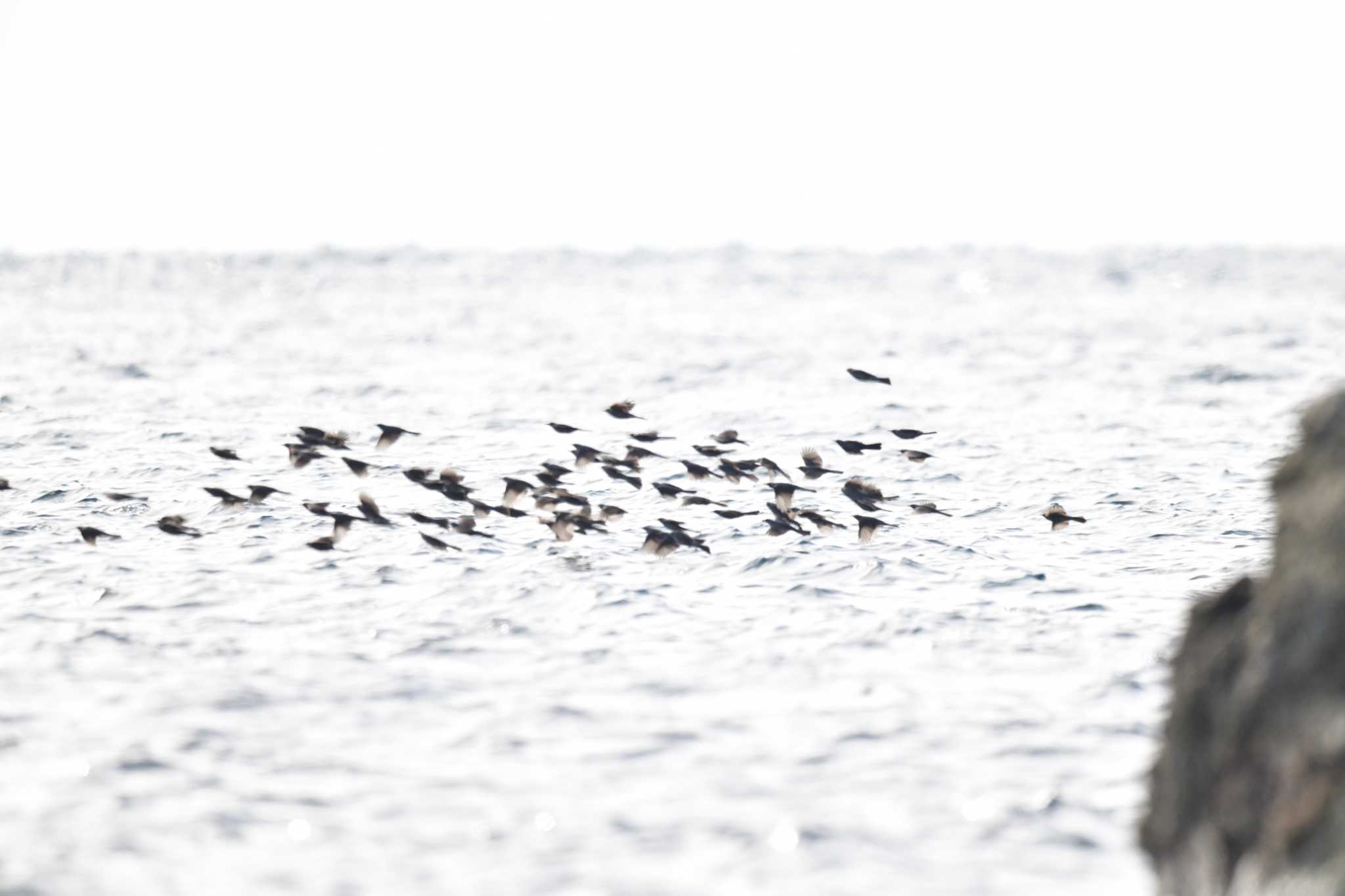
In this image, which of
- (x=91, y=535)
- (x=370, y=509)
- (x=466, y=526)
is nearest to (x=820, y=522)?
(x=466, y=526)

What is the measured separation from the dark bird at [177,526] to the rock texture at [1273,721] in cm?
1174

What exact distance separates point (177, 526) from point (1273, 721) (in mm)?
12693

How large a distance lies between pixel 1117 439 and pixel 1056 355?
2353 centimetres

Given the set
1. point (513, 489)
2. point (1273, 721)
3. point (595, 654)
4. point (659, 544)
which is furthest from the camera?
point (513, 489)

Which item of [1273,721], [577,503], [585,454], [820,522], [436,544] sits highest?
[1273,721]

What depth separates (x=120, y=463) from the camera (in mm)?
23703

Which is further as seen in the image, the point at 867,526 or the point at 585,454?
the point at 867,526

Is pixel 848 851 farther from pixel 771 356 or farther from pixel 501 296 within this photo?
pixel 501 296

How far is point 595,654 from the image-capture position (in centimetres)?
1273

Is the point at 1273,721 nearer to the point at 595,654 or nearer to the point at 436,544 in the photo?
the point at 595,654

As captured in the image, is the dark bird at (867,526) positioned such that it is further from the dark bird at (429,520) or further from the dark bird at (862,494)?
the dark bird at (429,520)

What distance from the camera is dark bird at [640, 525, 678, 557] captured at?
1694cm

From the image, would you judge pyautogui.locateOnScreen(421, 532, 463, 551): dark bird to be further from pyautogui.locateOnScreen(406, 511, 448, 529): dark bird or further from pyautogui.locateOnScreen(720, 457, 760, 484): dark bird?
pyautogui.locateOnScreen(720, 457, 760, 484): dark bird

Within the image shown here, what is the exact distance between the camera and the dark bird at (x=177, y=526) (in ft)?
54.9
